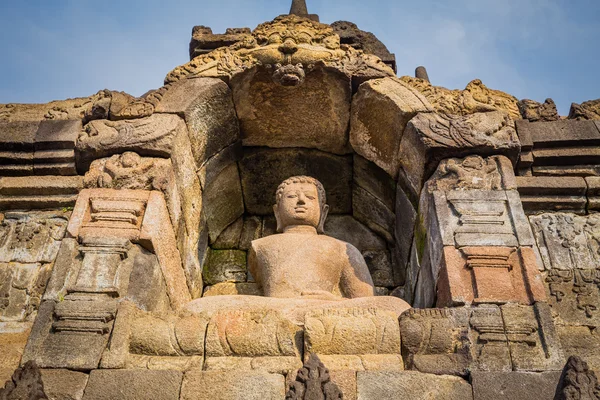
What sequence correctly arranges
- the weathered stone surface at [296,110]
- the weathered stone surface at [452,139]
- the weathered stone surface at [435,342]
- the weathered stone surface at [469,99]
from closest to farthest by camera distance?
the weathered stone surface at [435,342], the weathered stone surface at [452,139], the weathered stone surface at [469,99], the weathered stone surface at [296,110]

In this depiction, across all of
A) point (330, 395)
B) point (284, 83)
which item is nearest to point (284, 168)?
point (284, 83)

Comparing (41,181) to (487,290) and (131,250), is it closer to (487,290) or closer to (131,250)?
(131,250)

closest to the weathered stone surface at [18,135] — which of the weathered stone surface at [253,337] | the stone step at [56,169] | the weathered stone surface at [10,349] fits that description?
the stone step at [56,169]

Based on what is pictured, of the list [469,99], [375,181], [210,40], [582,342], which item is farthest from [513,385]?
[210,40]

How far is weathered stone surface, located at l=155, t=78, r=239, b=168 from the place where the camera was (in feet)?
23.2

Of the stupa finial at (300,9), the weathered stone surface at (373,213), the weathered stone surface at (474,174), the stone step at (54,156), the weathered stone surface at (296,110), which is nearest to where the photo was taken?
the weathered stone surface at (474,174)

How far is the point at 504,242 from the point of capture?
5691 millimetres

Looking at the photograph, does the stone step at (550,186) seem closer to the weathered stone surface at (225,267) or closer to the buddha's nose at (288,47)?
the buddha's nose at (288,47)

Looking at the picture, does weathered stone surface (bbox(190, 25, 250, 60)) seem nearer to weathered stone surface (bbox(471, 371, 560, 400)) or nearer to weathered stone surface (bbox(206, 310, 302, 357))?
weathered stone surface (bbox(206, 310, 302, 357))

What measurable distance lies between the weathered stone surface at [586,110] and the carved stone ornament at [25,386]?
20.5 ft

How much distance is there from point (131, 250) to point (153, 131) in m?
1.52

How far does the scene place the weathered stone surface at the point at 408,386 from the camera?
435 cm

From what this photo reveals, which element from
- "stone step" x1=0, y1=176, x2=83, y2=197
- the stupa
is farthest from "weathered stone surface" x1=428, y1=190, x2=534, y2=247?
"stone step" x1=0, y1=176, x2=83, y2=197

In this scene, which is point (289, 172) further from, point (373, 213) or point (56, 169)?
point (56, 169)
